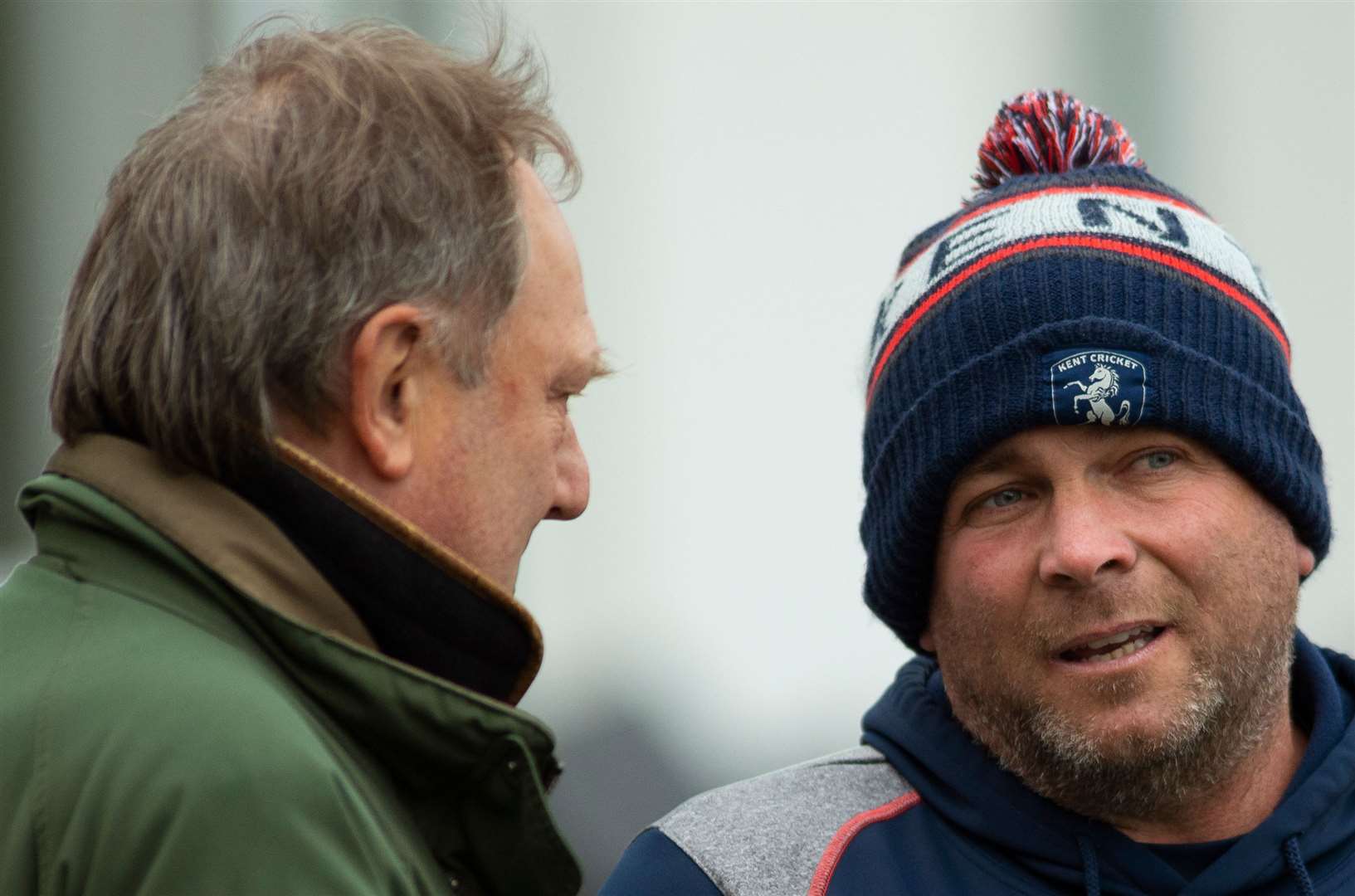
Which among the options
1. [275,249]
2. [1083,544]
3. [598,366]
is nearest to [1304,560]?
[1083,544]

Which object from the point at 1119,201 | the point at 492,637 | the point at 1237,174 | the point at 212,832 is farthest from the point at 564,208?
the point at 212,832

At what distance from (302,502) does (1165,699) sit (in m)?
1.19

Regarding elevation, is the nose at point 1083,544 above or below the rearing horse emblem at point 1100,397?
below

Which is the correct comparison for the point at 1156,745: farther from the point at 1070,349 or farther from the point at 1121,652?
the point at 1070,349

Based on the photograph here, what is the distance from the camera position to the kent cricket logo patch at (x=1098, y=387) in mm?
2326

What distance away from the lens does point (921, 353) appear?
97.5 inches

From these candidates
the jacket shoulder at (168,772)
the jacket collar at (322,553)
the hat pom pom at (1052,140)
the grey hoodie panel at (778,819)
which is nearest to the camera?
the jacket shoulder at (168,772)

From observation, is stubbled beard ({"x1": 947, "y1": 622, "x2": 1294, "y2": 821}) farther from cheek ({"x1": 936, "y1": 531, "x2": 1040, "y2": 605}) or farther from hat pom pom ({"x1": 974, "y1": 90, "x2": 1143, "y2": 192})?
hat pom pom ({"x1": 974, "y1": 90, "x2": 1143, "y2": 192})

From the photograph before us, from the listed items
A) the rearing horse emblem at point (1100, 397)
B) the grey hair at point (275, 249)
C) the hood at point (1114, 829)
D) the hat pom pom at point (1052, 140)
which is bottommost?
the hood at point (1114, 829)

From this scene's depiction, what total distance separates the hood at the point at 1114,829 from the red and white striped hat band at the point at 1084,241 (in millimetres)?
483

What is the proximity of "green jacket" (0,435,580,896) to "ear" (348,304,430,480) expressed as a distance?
14 centimetres

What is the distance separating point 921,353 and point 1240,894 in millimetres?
772

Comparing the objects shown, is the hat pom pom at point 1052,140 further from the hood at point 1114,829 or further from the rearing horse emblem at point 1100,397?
the hood at point 1114,829

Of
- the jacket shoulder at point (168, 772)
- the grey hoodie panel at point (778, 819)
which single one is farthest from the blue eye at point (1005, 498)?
the jacket shoulder at point (168, 772)
